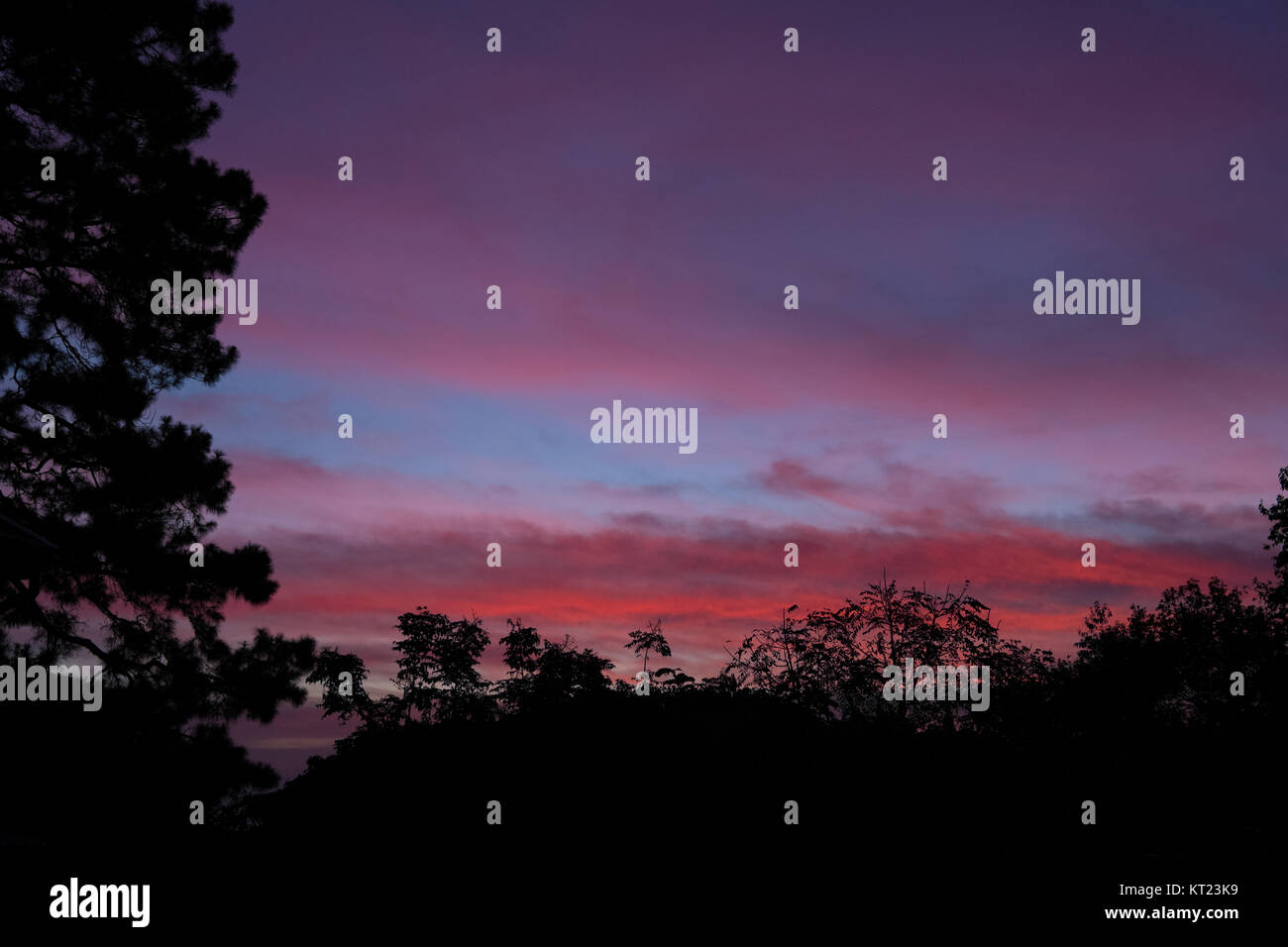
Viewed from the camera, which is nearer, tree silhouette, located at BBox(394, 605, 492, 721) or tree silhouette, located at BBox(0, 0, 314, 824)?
tree silhouette, located at BBox(0, 0, 314, 824)

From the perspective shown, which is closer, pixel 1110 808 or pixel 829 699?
pixel 1110 808

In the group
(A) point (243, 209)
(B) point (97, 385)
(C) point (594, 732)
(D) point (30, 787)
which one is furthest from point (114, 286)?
(C) point (594, 732)

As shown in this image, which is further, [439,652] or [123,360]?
[439,652]

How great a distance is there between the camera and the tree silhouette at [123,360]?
16.4 metres

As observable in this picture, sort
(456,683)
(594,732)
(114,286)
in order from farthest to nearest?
(456,683), (114,286), (594,732)

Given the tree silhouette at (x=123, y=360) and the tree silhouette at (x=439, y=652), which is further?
the tree silhouette at (x=439, y=652)

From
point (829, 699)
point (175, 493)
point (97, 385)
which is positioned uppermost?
point (97, 385)

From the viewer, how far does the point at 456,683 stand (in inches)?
1079

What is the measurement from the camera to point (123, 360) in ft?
57.9

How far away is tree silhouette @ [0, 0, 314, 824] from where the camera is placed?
16438 mm

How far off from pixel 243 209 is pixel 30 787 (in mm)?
11263
